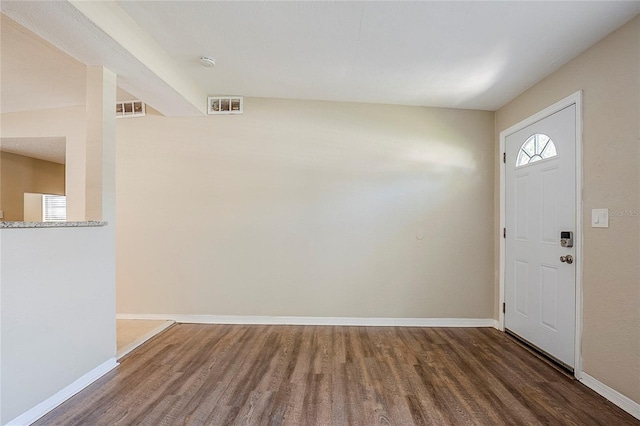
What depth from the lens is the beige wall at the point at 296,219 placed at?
3.29 metres

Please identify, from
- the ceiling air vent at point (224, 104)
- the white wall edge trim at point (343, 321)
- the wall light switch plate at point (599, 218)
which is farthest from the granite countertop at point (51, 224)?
the wall light switch plate at point (599, 218)

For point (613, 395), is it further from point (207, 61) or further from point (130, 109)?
point (130, 109)

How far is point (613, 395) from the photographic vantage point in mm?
1887

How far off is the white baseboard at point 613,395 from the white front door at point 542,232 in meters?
0.16

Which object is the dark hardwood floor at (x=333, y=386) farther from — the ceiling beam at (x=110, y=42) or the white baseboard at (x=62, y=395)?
the ceiling beam at (x=110, y=42)

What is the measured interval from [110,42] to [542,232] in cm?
381

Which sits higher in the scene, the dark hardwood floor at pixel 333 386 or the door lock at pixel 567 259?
the door lock at pixel 567 259

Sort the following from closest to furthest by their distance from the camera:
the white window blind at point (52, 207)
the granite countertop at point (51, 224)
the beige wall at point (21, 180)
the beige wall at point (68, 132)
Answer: the granite countertop at point (51, 224)
the beige wall at point (68, 132)
the beige wall at point (21, 180)
the white window blind at point (52, 207)

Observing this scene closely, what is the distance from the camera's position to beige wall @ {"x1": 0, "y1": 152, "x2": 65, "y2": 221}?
4457 mm

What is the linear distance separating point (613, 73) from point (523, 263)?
1.75 meters

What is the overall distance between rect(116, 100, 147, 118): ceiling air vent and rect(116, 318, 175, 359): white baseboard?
2446 millimetres

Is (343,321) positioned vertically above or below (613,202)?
below

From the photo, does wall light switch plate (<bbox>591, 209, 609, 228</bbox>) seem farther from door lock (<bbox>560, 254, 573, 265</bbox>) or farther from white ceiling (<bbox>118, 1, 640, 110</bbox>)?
white ceiling (<bbox>118, 1, 640, 110</bbox>)

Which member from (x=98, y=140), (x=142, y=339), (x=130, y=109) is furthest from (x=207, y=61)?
(x=142, y=339)
